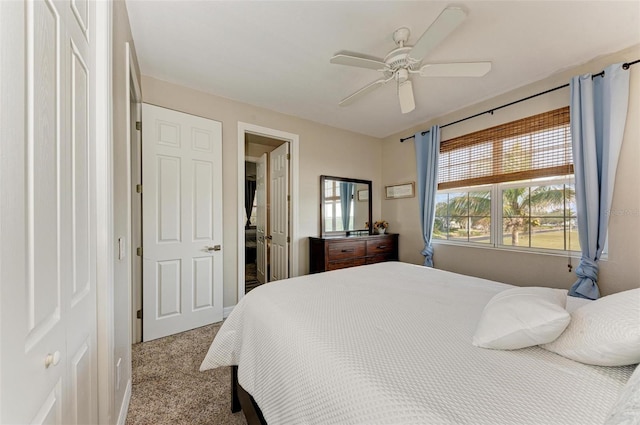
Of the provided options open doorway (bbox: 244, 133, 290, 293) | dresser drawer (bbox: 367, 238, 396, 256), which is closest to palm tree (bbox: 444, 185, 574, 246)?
dresser drawer (bbox: 367, 238, 396, 256)

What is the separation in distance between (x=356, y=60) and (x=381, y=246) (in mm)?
2627

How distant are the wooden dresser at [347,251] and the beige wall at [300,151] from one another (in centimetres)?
23

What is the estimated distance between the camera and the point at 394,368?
767mm

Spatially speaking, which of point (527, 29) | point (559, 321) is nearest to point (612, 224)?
point (527, 29)

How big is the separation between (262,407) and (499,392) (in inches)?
33.0

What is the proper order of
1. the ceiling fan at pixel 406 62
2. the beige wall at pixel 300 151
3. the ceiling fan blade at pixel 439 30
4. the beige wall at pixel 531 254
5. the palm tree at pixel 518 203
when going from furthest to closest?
the beige wall at pixel 300 151, the palm tree at pixel 518 203, the beige wall at pixel 531 254, the ceiling fan at pixel 406 62, the ceiling fan blade at pixel 439 30

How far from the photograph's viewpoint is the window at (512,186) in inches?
92.7

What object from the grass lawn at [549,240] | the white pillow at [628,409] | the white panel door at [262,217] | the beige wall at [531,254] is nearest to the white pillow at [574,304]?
the white pillow at [628,409]

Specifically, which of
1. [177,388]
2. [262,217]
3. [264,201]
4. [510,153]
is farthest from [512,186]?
[177,388]

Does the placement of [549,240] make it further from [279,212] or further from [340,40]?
[279,212]

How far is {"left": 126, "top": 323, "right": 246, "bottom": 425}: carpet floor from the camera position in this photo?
146 cm

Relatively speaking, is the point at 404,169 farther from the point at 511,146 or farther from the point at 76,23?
the point at 76,23

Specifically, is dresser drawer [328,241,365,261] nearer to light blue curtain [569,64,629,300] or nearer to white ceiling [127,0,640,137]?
white ceiling [127,0,640,137]

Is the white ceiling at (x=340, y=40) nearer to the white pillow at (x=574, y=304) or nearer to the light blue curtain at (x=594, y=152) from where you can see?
the light blue curtain at (x=594, y=152)
